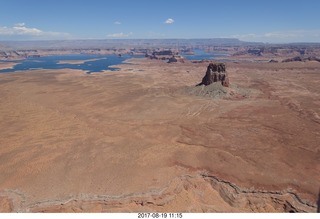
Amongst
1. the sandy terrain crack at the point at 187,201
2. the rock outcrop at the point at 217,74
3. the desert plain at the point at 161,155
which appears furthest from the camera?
the rock outcrop at the point at 217,74

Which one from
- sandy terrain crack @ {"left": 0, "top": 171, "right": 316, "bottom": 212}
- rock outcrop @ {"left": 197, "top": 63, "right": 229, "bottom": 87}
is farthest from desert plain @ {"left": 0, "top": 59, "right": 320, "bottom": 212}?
rock outcrop @ {"left": 197, "top": 63, "right": 229, "bottom": 87}

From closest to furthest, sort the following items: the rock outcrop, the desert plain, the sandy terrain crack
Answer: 1. the sandy terrain crack
2. the desert plain
3. the rock outcrop

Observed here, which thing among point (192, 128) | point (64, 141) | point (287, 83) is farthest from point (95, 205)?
point (287, 83)

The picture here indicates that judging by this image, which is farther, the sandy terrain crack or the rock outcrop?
the rock outcrop

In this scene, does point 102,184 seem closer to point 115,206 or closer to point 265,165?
point 115,206

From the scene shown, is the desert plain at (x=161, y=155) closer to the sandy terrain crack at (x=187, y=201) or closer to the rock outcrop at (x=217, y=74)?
the sandy terrain crack at (x=187, y=201)

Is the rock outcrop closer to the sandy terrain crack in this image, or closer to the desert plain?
the desert plain

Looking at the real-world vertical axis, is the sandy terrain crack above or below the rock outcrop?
below

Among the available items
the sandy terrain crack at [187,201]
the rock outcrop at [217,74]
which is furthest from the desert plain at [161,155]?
the rock outcrop at [217,74]
